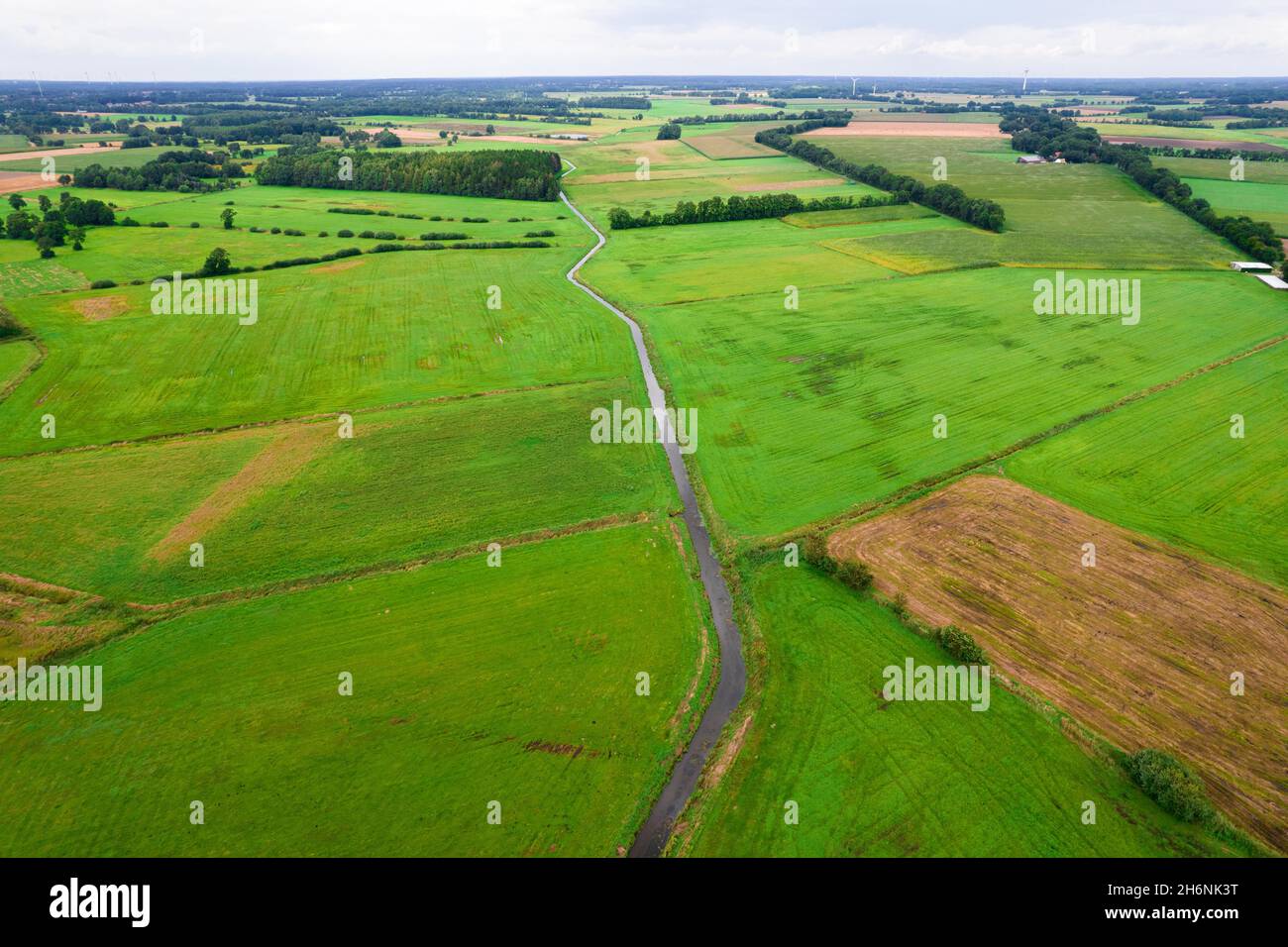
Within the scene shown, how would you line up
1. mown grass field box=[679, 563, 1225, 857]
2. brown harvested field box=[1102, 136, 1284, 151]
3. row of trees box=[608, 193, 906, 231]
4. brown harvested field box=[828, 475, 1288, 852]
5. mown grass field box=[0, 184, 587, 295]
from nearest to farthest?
mown grass field box=[679, 563, 1225, 857], brown harvested field box=[828, 475, 1288, 852], mown grass field box=[0, 184, 587, 295], row of trees box=[608, 193, 906, 231], brown harvested field box=[1102, 136, 1284, 151]

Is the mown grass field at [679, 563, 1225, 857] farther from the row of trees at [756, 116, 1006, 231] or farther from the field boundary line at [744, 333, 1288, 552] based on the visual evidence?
the row of trees at [756, 116, 1006, 231]

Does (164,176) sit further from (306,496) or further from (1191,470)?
(1191,470)

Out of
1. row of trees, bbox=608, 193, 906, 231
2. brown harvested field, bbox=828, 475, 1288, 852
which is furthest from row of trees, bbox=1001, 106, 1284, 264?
brown harvested field, bbox=828, 475, 1288, 852

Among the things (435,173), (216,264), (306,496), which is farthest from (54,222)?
(306,496)

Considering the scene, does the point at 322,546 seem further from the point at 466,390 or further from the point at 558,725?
the point at 466,390

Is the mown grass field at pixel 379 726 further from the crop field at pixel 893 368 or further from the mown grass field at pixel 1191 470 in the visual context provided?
the mown grass field at pixel 1191 470

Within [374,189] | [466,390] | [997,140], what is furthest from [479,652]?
[997,140]
